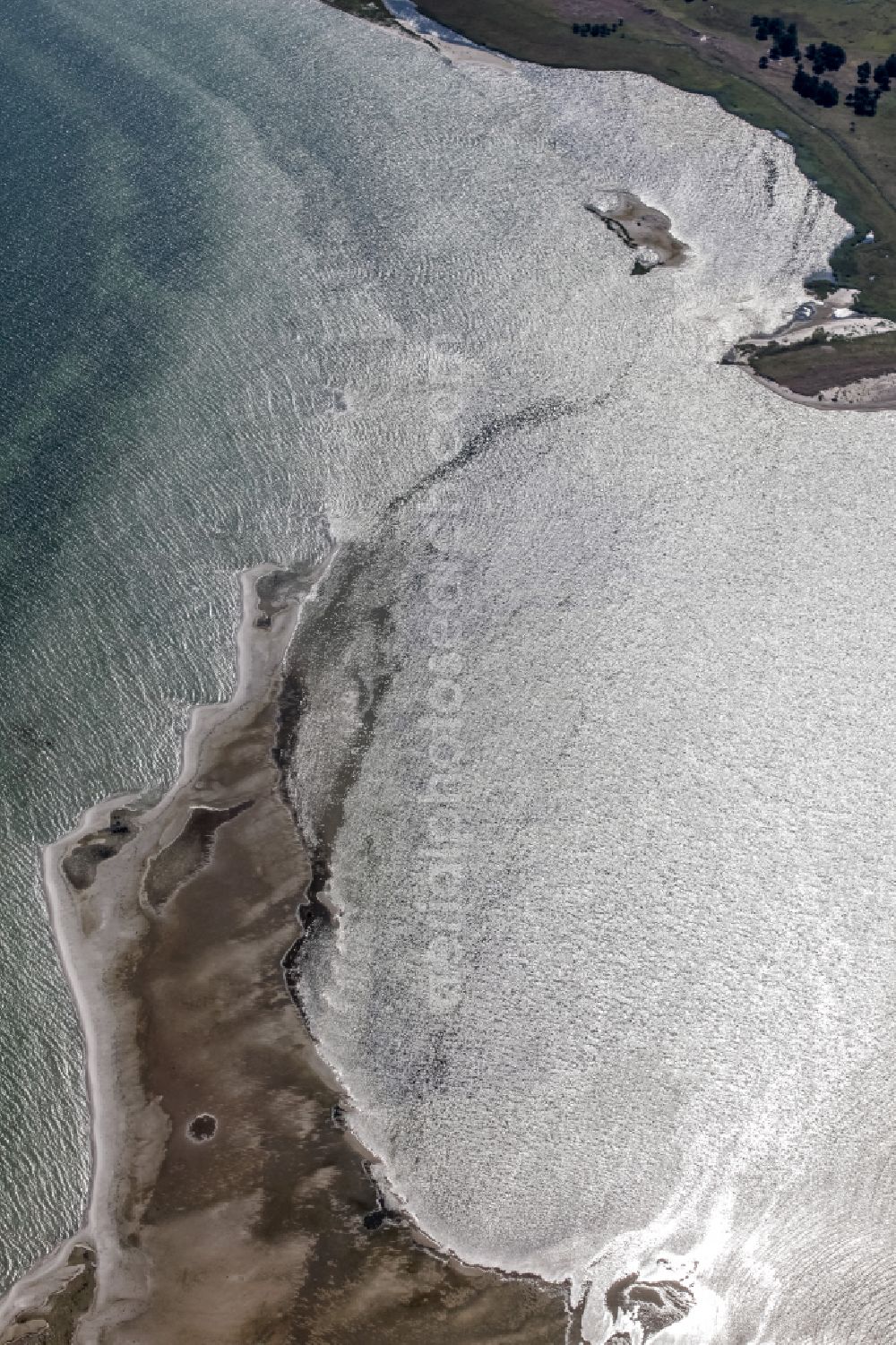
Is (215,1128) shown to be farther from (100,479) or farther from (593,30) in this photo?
(593,30)

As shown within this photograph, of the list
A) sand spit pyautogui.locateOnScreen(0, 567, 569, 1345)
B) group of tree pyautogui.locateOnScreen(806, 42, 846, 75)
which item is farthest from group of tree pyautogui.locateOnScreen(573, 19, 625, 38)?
sand spit pyautogui.locateOnScreen(0, 567, 569, 1345)

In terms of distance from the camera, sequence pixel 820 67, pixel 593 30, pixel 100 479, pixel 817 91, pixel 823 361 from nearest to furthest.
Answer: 1. pixel 100 479
2. pixel 823 361
3. pixel 817 91
4. pixel 820 67
5. pixel 593 30

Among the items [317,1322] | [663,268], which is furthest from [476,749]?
[663,268]

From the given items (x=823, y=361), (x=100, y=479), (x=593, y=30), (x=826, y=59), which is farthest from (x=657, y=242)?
(x=100, y=479)

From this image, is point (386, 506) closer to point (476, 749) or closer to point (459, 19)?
point (476, 749)

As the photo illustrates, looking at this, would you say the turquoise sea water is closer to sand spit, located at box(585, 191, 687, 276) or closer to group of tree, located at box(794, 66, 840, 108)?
sand spit, located at box(585, 191, 687, 276)

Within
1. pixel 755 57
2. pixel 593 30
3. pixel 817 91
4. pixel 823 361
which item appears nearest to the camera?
pixel 823 361

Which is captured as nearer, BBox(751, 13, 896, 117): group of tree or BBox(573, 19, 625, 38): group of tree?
BBox(751, 13, 896, 117): group of tree
